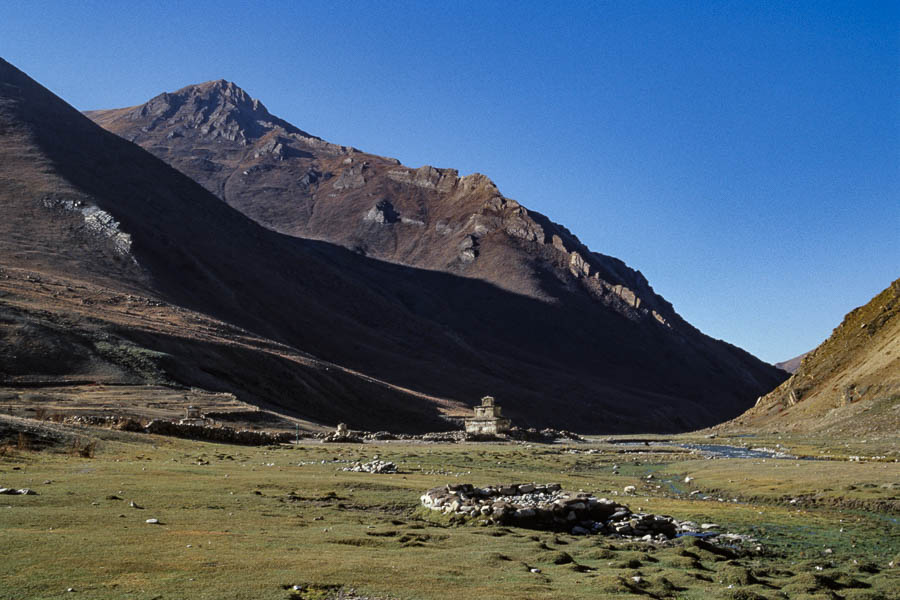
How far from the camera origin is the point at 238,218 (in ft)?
627

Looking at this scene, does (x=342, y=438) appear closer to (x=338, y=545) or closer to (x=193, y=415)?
(x=193, y=415)

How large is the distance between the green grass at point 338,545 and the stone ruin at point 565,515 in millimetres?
816

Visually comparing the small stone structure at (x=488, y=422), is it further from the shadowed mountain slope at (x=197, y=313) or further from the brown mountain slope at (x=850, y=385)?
the brown mountain slope at (x=850, y=385)

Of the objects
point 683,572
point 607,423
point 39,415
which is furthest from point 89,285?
point 683,572

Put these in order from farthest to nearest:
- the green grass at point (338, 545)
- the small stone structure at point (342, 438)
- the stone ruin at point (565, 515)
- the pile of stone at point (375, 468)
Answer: the small stone structure at point (342, 438), the pile of stone at point (375, 468), the stone ruin at point (565, 515), the green grass at point (338, 545)

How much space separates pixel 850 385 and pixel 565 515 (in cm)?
7201

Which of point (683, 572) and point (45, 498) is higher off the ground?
point (683, 572)

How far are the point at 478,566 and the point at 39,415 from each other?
134 ft

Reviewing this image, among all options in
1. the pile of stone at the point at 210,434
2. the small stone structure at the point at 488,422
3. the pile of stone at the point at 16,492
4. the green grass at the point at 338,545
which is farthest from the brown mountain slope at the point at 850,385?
the pile of stone at the point at 16,492

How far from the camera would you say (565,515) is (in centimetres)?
2345

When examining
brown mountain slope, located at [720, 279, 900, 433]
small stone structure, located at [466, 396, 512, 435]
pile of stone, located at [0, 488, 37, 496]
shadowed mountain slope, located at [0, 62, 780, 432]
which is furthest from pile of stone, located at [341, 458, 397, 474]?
brown mountain slope, located at [720, 279, 900, 433]


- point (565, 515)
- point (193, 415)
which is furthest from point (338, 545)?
point (193, 415)

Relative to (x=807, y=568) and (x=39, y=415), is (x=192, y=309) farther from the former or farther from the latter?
(x=807, y=568)

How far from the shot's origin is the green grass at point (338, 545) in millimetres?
13000
